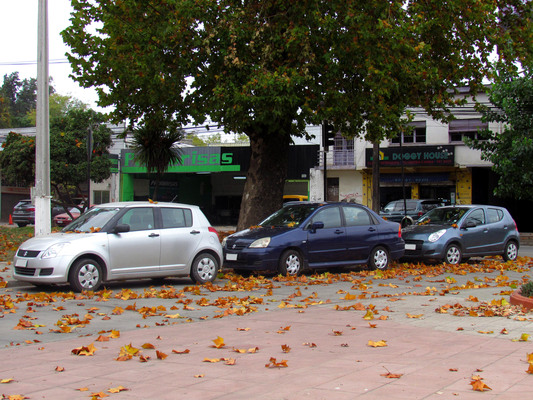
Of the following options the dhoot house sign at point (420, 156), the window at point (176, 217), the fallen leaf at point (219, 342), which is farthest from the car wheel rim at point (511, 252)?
the dhoot house sign at point (420, 156)

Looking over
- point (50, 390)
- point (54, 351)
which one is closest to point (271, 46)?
point (54, 351)

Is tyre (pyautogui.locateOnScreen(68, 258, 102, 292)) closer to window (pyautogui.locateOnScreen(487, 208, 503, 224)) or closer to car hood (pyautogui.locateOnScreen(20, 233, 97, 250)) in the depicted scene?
car hood (pyautogui.locateOnScreen(20, 233, 97, 250))

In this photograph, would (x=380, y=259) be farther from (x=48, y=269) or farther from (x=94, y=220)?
(x=48, y=269)

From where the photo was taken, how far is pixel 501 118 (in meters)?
26.7

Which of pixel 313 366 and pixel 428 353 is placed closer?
A: pixel 313 366

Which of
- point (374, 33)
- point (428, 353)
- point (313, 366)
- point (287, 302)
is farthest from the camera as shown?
point (374, 33)

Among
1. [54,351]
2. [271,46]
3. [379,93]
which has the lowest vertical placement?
[54,351]

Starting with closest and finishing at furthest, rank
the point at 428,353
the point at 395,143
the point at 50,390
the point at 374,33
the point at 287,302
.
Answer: the point at 50,390
the point at 428,353
the point at 287,302
the point at 374,33
the point at 395,143

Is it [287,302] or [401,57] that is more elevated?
[401,57]

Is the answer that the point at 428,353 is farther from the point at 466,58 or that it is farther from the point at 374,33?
the point at 466,58

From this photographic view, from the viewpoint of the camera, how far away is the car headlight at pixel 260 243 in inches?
504

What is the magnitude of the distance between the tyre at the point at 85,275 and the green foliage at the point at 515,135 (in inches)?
770

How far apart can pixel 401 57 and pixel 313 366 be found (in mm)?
10235

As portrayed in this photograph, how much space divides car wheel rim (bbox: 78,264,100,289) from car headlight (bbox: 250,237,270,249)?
11.0 ft
